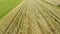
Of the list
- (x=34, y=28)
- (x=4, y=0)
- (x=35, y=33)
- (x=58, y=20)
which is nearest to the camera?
(x=35, y=33)

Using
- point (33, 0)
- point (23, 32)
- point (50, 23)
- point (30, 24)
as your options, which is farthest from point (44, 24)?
point (33, 0)

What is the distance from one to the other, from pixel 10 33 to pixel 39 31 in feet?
1.09

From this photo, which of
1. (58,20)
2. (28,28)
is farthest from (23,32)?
(58,20)

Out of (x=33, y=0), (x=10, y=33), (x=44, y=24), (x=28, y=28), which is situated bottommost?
(x=33, y=0)

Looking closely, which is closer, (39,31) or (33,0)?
(39,31)

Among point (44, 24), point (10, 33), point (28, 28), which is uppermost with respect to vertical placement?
point (10, 33)

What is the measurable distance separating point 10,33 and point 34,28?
0.29 meters

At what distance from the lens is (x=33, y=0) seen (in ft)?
11.0

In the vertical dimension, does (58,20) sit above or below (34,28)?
below

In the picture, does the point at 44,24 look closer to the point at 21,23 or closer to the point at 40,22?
the point at 40,22

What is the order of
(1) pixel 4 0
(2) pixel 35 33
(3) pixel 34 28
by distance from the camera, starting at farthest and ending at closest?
(1) pixel 4 0
(3) pixel 34 28
(2) pixel 35 33

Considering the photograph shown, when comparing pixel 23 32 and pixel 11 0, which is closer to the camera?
pixel 23 32

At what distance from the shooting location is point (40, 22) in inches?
63.0

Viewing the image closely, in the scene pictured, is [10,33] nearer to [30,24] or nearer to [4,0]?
[30,24]
